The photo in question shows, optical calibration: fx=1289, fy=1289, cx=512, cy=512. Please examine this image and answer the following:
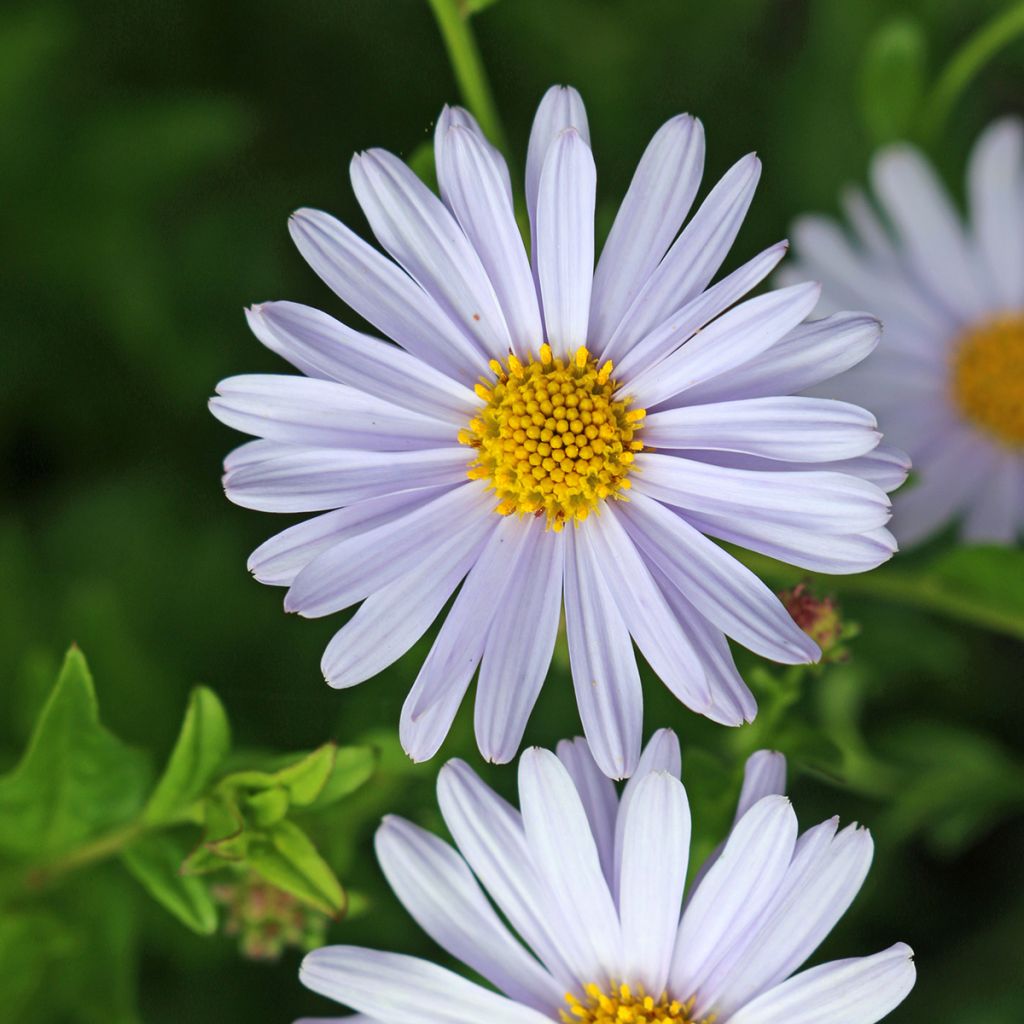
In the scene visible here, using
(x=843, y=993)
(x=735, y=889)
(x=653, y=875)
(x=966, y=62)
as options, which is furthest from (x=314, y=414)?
(x=966, y=62)

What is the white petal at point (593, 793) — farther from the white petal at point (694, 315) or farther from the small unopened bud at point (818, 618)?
the white petal at point (694, 315)

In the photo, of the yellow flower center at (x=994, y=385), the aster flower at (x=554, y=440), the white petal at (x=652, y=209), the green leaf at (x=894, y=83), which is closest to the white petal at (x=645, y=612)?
the aster flower at (x=554, y=440)

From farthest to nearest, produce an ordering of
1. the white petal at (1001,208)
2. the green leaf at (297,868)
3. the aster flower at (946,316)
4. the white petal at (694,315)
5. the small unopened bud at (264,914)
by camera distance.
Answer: the white petal at (1001,208) → the aster flower at (946,316) → the small unopened bud at (264,914) → the green leaf at (297,868) → the white petal at (694,315)

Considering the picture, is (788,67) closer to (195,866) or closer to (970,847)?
(970,847)

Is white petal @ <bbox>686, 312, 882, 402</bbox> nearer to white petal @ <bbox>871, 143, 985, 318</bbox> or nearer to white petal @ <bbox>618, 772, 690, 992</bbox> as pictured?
white petal @ <bbox>618, 772, 690, 992</bbox>

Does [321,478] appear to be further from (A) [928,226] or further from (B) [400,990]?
(A) [928,226]

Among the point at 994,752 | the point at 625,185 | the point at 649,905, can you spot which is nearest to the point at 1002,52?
the point at 625,185

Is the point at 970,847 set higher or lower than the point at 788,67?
lower
